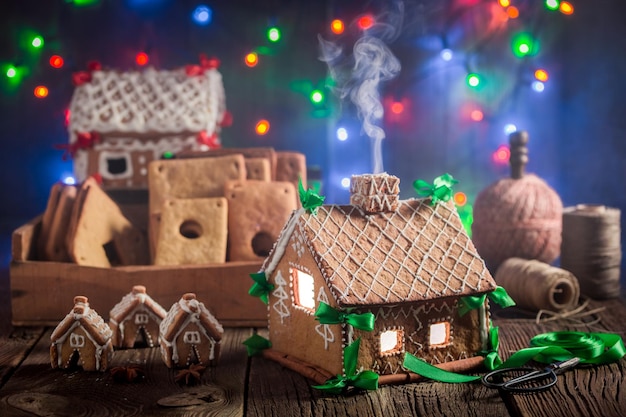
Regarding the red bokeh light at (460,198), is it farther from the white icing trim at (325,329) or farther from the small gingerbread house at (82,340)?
the small gingerbread house at (82,340)

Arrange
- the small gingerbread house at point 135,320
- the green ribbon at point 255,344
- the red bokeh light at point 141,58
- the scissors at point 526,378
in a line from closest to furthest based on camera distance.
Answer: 1. the scissors at point 526,378
2. the green ribbon at point 255,344
3. the small gingerbread house at point 135,320
4. the red bokeh light at point 141,58

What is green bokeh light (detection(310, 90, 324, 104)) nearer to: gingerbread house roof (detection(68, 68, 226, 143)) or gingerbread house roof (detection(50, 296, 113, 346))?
gingerbread house roof (detection(68, 68, 226, 143))

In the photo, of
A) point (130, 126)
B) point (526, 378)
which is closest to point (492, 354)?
point (526, 378)

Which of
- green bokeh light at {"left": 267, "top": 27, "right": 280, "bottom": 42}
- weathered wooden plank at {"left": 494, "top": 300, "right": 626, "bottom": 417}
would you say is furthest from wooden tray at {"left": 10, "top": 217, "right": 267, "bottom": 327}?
green bokeh light at {"left": 267, "top": 27, "right": 280, "bottom": 42}

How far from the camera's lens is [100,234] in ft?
10.6

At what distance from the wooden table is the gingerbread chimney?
0.53 meters

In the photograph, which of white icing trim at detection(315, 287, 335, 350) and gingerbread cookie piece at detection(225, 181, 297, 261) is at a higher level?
gingerbread cookie piece at detection(225, 181, 297, 261)

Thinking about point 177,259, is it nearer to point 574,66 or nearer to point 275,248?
point 275,248

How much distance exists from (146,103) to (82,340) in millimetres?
1691

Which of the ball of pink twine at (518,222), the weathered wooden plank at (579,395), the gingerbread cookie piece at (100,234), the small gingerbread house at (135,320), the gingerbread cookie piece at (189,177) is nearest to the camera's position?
the weathered wooden plank at (579,395)

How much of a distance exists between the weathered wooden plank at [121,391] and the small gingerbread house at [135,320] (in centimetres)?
9

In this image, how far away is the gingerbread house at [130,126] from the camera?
152 inches

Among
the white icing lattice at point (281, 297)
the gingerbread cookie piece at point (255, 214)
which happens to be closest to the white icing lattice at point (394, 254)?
the white icing lattice at point (281, 297)

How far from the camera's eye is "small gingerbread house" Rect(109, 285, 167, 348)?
108 inches
